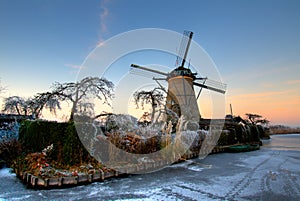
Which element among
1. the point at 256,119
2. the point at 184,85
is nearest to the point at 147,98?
the point at 184,85

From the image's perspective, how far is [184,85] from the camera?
13.4 meters

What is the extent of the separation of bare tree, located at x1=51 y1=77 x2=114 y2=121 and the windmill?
6.24 meters

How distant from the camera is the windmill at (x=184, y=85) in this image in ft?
42.5

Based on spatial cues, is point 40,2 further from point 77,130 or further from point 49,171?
point 49,171

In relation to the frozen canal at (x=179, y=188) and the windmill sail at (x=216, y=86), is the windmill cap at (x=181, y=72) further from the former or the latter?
the frozen canal at (x=179, y=188)

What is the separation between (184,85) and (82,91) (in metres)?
8.26

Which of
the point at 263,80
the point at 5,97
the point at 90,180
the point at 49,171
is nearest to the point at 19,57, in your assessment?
the point at 49,171

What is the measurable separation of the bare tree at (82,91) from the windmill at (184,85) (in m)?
6.24

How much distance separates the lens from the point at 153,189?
295 centimetres

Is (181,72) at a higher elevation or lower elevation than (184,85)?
Result: higher

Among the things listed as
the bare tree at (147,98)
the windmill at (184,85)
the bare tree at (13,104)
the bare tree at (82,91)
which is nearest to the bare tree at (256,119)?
the windmill at (184,85)

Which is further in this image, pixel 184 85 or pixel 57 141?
pixel 184 85

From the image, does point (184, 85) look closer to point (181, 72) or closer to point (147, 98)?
point (181, 72)

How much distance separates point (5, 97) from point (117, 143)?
14.3 meters
